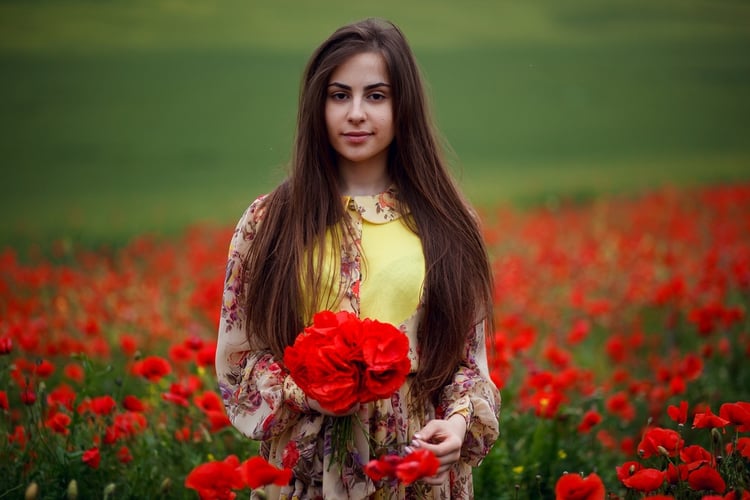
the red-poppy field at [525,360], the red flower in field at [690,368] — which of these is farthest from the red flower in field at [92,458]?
the red flower in field at [690,368]

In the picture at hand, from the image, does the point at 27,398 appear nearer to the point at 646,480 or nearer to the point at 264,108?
the point at 646,480

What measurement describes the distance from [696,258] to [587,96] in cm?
260

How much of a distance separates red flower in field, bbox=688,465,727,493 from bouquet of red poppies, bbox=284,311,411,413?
74 centimetres

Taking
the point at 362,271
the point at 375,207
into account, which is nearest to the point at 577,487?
the point at 362,271

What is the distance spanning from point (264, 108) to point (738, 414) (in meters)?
6.17

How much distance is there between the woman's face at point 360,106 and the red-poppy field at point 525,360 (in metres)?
0.59

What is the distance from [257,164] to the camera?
750cm

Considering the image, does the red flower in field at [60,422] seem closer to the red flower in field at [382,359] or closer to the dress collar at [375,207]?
the dress collar at [375,207]

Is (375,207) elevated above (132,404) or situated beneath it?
elevated above

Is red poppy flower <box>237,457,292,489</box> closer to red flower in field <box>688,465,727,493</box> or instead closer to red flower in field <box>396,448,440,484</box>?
red flower in field <box>396,448,440,484</box>

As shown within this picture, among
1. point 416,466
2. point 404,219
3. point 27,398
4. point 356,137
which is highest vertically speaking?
point 356,137

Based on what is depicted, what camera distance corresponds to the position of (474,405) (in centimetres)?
203

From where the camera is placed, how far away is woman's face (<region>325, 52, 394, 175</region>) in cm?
207

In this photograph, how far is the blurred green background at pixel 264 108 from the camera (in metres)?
6.66
